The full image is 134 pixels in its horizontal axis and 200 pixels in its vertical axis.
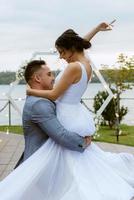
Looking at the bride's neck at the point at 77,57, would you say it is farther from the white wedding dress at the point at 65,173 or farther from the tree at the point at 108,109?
the tree at the point at 108,109

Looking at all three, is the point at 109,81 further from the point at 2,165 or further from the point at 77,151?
the point at 77,151

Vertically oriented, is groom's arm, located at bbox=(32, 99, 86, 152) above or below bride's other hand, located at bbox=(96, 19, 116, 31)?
below

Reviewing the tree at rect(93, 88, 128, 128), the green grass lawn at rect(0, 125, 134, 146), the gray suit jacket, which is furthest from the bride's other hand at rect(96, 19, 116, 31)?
the tree at rect(93, 88, 128, 128)

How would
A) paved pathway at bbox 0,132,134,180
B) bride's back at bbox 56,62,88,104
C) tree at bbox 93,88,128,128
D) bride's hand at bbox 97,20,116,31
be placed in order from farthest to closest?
tree at bbox 93,88,128,128 → paved pathway at bbox 0,132,134,180 → bride's hand at bbox 97,20,116,31 → bride's back at bbox 56,62,88,104

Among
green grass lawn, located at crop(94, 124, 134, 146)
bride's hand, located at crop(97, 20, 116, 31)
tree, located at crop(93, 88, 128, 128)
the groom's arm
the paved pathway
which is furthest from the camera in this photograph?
tree, located at crop(93, 88, 128, 128)

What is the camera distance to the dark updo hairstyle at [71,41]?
4.07 metres

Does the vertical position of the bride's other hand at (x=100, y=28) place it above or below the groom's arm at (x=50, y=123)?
above

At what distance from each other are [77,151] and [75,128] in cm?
20

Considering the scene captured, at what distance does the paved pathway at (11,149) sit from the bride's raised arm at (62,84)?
12.3ft

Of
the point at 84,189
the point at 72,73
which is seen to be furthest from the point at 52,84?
the point at 84,189

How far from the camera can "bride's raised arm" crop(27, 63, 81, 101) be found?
4.07m

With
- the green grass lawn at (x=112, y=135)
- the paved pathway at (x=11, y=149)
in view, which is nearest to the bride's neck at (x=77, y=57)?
the paved pathway at (x=11, y=149)

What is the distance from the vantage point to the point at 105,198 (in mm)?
4207

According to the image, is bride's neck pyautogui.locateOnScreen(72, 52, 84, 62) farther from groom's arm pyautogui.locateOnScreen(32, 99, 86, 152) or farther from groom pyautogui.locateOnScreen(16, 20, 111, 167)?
groom's arm pyautogui.locateOnScreen(32, 99, 86, 152)
